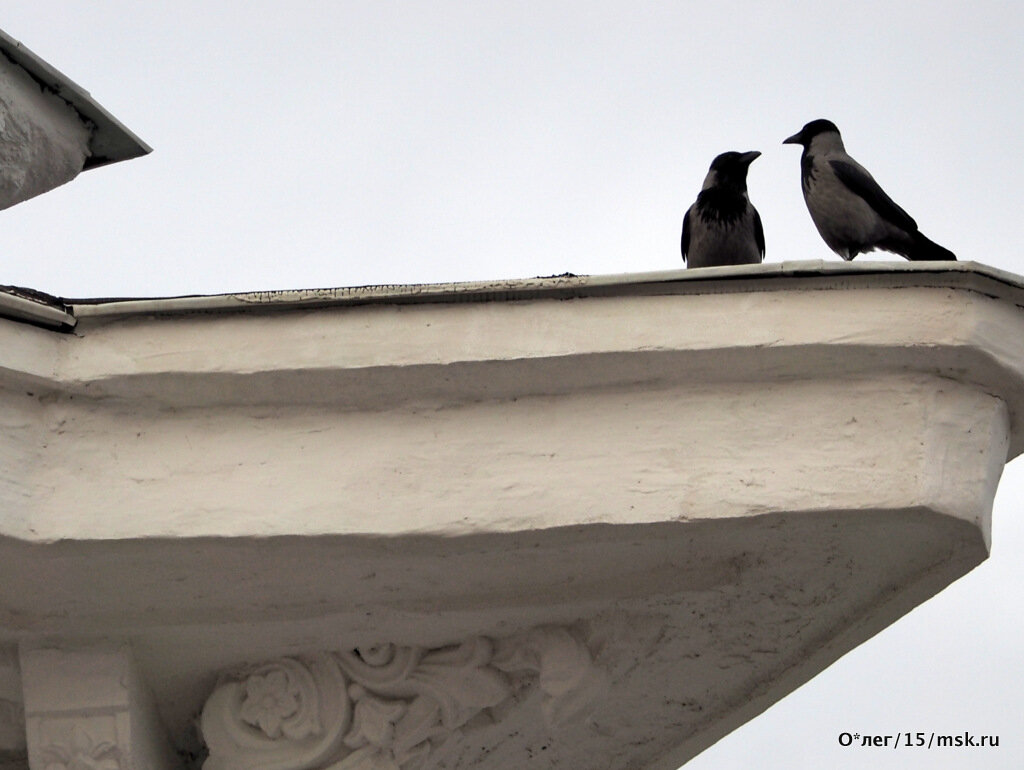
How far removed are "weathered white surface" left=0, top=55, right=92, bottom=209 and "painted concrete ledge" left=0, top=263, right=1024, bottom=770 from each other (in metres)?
0.67

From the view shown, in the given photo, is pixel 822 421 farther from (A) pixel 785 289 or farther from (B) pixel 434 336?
(B) pixel 434 336

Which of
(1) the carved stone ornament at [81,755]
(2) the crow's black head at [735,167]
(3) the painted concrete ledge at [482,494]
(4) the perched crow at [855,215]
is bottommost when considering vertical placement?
(1) the carved stone ornament at [81,755]

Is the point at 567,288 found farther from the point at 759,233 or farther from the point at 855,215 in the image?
the point at 759,233

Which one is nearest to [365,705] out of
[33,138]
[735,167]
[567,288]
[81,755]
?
[81,755]

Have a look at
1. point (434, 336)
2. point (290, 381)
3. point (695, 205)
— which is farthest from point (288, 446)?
point (695, 205)

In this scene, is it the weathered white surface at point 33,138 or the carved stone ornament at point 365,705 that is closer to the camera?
the carved stone ornament at point 365,705

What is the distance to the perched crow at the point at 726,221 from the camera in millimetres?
5410

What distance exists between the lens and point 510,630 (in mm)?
3174

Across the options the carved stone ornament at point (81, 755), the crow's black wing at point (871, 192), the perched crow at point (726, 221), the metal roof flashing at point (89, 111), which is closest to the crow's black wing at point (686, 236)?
the perched crow at point (726, 221)

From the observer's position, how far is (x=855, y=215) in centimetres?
488

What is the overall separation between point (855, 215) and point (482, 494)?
7.40 feet

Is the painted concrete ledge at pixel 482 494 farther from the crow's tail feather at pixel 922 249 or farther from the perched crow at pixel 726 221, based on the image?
the perched crow at pixel 726 221

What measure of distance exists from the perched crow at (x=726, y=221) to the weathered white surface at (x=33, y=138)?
2.14 m

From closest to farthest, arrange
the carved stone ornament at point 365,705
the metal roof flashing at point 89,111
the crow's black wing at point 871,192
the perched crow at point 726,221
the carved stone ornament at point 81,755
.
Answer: the carved stone ornament at point 81,755 → the carved stone ornament at point 365,705 → the metal roof flashing at point 89,111 → the crow's black wing at point 871,192 → the perched crow at point 726,221
